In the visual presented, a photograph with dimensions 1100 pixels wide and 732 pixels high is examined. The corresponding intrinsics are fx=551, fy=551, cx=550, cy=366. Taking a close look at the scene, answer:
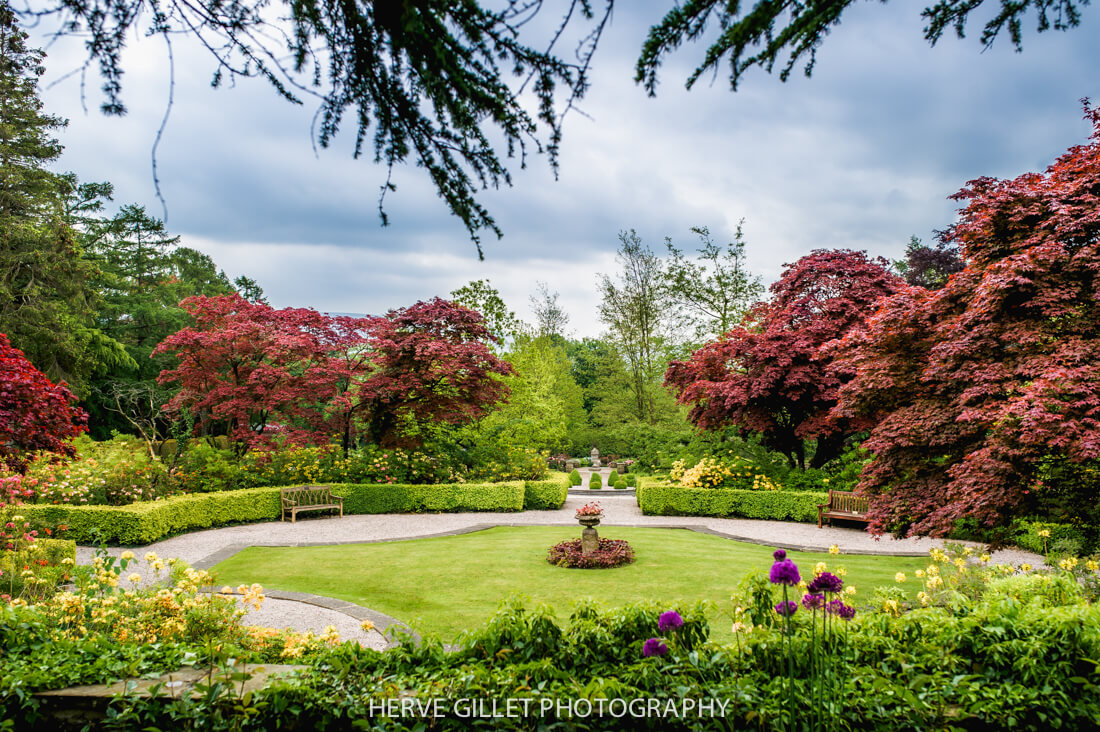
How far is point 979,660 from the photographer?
231cm

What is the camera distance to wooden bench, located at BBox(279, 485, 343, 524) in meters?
10.8

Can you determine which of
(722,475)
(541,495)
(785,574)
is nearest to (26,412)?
(785,574)

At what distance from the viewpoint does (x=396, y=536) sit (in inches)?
372

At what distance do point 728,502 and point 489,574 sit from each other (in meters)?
6.53

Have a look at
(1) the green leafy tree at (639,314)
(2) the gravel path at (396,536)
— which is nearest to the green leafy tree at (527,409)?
(2) the gravel path at (396,536)

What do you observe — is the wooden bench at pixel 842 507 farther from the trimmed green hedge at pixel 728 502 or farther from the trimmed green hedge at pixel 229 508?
the trimmed green hedge at pixel 229 508

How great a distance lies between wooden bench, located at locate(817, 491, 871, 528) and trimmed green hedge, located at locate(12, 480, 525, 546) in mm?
6128

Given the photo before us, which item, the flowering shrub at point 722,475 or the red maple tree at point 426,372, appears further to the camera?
the flowering shrub at point 722,475

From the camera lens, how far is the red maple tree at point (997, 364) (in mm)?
3891

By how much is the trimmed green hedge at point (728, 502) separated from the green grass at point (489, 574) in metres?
2.71

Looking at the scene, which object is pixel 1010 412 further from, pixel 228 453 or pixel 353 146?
pixel 228 453

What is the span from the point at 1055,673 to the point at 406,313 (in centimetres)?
1159

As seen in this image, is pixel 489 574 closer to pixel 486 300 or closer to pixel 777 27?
pixel 777 27

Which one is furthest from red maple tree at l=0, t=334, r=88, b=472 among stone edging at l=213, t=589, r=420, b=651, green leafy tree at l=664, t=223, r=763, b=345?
green leafy tree at l=664, t=223, r=763, b=345
